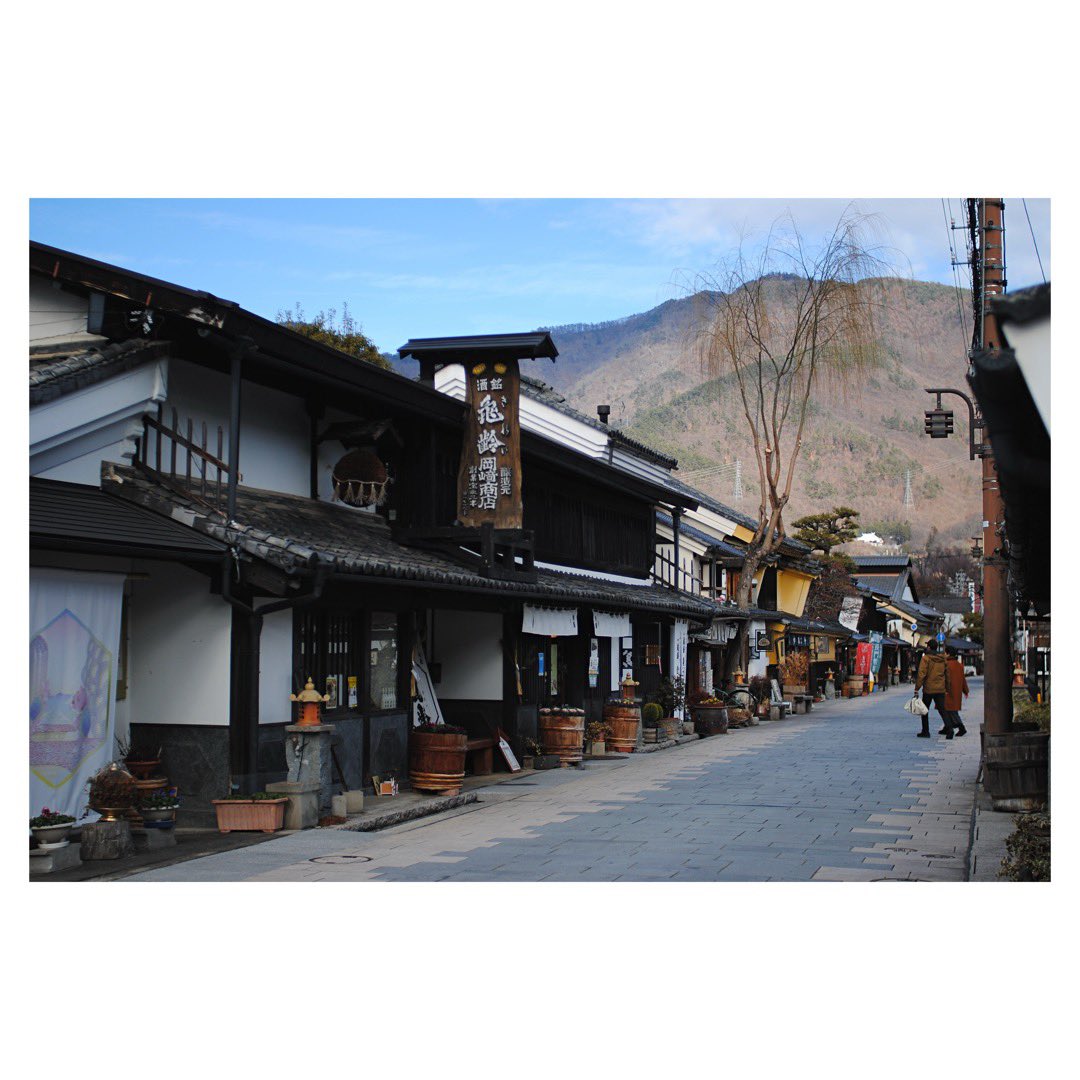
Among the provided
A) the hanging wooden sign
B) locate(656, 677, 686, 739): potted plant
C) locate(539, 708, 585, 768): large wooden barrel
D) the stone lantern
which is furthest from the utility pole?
locate(656, 677, 686, 739): potted plant

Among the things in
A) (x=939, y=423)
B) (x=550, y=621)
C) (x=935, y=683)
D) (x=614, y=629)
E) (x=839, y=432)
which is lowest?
(x=935, y=683)

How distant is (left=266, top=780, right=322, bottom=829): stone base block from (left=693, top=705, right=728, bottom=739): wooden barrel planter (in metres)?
17.2

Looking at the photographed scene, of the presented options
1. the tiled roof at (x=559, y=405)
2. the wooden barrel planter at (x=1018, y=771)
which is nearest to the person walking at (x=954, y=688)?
the tiled roof at (x=559, y=405)

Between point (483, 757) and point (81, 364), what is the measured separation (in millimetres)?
9619

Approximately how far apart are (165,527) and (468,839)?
14.4ft

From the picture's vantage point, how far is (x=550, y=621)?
66.8ft

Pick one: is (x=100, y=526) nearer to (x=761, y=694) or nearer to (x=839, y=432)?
(x=761, y=694)

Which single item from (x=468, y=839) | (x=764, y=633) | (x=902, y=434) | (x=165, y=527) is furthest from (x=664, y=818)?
(x=902, y=434)

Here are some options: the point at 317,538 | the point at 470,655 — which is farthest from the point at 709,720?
the point at 317,538

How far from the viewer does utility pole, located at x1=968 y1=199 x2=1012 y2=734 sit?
1492cm

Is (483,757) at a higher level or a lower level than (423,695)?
lower

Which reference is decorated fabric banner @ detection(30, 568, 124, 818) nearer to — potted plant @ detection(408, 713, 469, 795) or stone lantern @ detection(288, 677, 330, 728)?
stone lantern @ detection(288, 677, 330, 728)

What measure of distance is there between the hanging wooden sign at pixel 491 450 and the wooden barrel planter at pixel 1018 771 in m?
7.15

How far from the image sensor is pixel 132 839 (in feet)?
37.1
